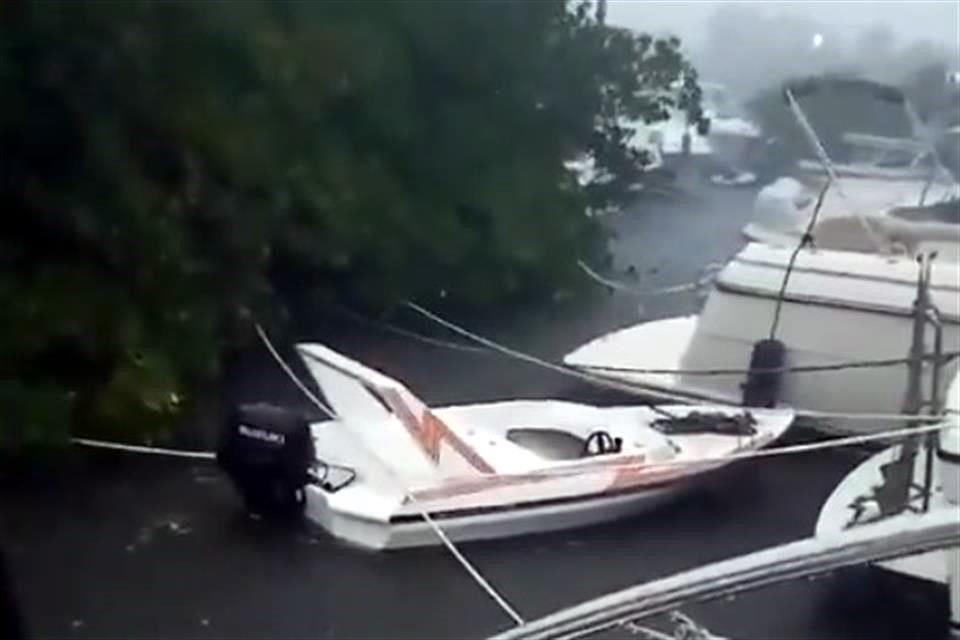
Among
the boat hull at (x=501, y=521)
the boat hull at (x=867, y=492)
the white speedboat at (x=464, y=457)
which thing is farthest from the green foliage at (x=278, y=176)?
the boat hull at (x=867, y=492)

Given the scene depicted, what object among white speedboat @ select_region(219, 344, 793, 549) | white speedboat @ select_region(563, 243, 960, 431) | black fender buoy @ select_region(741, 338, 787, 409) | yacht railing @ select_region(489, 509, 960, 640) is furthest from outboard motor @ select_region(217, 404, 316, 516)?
yacht railing @ select_region(489, 509, 960, 640)

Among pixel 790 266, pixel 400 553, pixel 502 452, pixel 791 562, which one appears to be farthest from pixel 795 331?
pixel 791 562

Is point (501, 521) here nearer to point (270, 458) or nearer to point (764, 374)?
point (270, 458)

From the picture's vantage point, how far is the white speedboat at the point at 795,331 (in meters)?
1.75

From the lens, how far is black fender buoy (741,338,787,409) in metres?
1.77

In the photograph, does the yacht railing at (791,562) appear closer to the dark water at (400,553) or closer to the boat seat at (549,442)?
the dark water at (400,553)

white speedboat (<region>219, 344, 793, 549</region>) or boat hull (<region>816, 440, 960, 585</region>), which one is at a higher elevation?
boat hull (<region>816, 440, 960, 585</region>)

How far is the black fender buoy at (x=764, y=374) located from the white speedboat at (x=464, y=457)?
4cm

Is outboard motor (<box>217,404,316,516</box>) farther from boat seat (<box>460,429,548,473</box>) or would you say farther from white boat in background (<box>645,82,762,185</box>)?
white boat in background (<box>645,82,762,185</box>)

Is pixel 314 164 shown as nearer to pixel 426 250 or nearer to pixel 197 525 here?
pixel 426 250

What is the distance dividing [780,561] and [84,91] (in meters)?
1.12

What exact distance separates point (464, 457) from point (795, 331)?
1.36 feet

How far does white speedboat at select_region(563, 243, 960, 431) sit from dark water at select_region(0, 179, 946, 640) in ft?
0.14

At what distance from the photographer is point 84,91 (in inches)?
67.5
